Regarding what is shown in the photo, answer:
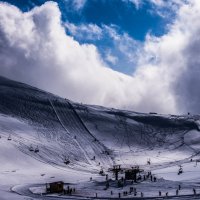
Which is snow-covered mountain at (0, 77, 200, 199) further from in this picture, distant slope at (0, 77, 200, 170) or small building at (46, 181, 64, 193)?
small building at (46, 181, 64, 193)

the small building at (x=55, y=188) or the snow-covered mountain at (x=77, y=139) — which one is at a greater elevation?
the snow-covered mountain at (x=77, y=139)

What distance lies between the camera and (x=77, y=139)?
12231 centimetres

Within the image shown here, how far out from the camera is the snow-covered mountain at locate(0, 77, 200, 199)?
89875mm

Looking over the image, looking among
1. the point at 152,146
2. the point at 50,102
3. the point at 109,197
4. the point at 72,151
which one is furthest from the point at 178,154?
the point at 109,197

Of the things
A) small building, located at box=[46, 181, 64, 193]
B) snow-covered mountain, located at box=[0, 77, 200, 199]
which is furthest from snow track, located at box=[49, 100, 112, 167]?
small building, located at box=[46, 181, 64, 193]

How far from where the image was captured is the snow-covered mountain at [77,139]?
3538 inches

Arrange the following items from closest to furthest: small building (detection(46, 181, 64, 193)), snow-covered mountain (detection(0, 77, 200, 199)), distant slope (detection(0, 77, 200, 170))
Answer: small building (detection(46, 181, 64, 193)) → snow-covered mountain (detection(0, 77, 200, 199)) → distant slope (detection(0, 77, 200, 170))

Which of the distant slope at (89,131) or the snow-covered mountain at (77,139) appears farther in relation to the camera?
the distant slope at (89,131)

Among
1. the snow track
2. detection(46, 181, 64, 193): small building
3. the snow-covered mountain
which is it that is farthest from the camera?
the snow track

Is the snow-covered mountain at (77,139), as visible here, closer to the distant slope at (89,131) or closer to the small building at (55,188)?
the distant slope at (89,131)

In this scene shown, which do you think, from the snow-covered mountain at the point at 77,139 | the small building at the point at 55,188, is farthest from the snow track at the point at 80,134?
the small building at the point at 55,188

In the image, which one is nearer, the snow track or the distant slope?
the snow track

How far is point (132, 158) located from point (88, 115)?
36975 mm

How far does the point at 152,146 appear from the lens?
129375 millimetres
